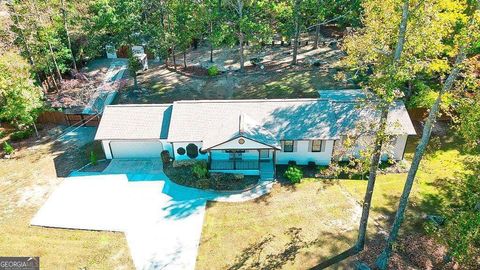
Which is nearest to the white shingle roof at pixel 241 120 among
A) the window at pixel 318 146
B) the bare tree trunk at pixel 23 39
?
the window at pixel 318 146

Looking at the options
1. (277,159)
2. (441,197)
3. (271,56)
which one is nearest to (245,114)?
(277,159)

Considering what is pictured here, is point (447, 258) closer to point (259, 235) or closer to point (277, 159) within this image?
point (259, 235)

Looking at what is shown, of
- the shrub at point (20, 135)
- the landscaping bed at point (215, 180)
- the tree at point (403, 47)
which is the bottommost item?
the landscaping bed at point (215, 180)

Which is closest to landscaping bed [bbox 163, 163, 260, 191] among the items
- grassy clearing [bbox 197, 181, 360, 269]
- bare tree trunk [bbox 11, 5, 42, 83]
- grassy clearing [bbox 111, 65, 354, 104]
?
grassy clearing [bbox 197, 181, 360, 269]

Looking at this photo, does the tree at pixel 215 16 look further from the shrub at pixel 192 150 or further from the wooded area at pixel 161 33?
the shrub at pixel 192 150

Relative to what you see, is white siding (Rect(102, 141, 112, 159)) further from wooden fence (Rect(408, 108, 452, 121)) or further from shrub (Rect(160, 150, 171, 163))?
wooden fence (Rect(408, 108, 452, 121))

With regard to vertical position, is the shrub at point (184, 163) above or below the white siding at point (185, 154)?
below
